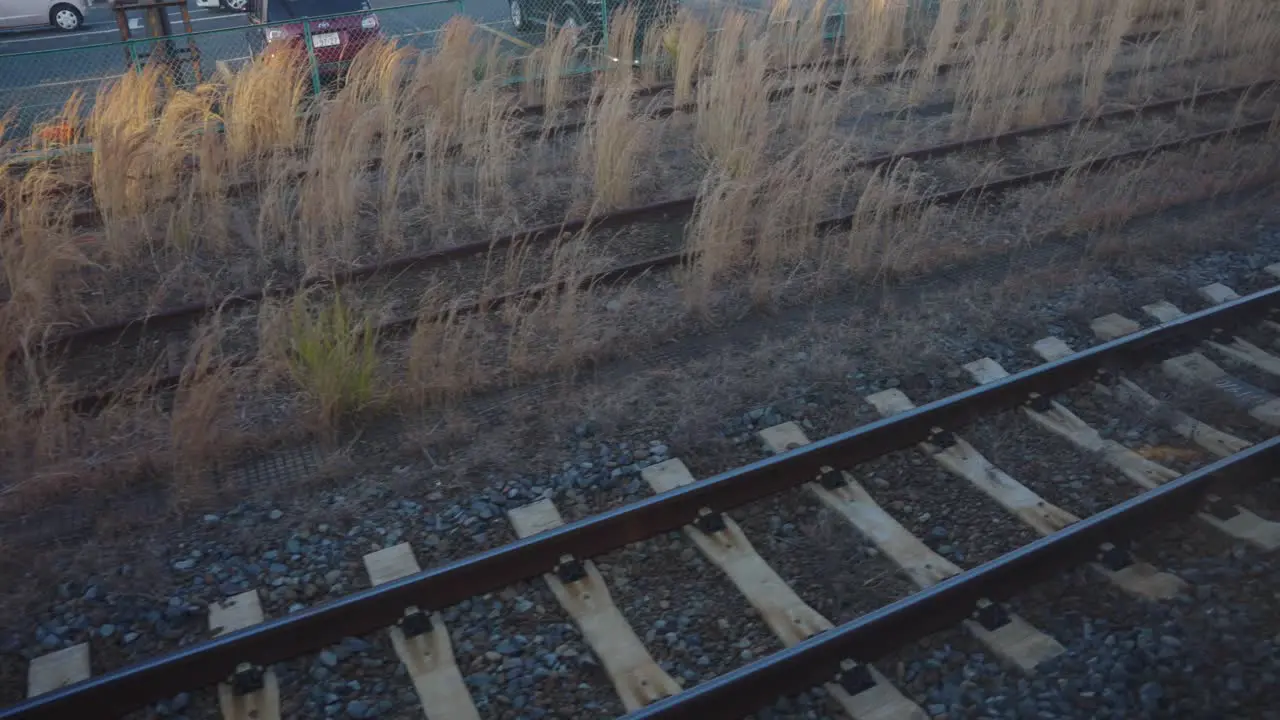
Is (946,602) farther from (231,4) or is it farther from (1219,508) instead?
(231,4)

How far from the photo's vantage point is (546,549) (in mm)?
4281

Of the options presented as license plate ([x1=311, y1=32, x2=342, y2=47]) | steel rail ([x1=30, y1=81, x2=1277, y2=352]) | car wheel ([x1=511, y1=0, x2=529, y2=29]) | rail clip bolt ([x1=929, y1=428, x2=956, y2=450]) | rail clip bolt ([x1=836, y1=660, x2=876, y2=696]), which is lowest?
rail clip bolt ([x1=836, y1=660, x2=876, y2=696])

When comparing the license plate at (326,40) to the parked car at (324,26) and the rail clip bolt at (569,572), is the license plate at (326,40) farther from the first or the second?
the rail clip bolt at (569,572)

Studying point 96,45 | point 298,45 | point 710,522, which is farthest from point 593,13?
point 710,522

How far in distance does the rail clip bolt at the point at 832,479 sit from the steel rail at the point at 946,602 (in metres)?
0.91

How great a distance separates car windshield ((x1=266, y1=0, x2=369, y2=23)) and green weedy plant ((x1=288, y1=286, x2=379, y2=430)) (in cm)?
947

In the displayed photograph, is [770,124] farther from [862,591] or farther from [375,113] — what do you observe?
[862,591]

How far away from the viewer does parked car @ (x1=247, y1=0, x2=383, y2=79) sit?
40.6ft

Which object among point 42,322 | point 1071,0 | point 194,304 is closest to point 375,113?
point 194,304

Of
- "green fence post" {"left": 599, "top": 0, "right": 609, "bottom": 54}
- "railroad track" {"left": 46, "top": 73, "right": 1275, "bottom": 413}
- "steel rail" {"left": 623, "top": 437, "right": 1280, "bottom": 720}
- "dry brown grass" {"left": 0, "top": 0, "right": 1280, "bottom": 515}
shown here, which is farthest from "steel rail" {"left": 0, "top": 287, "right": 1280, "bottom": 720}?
"green fence post" {"left": 599, "top": 0, "right": 609, "bottom": 54}

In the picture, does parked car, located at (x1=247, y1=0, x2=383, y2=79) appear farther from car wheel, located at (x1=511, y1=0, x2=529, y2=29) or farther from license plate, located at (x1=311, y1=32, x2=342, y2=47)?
car wheel, located at (x1=511, y1=0, x2=529, y2=29)

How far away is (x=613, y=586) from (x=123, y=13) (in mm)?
11565

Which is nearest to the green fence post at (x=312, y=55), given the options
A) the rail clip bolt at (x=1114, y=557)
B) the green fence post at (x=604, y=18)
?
the green fence post at (x=604, y=18)

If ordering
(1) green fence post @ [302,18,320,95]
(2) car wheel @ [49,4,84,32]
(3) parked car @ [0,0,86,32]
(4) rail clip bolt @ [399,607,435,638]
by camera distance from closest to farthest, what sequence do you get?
(4) rail clip bolt @ [399,607,435,638] → (1) green fence post @ [302,18,320,95] → (3) parked car @ [0,0,86,32] → (2) car wheel @ [49,4,84,32]
